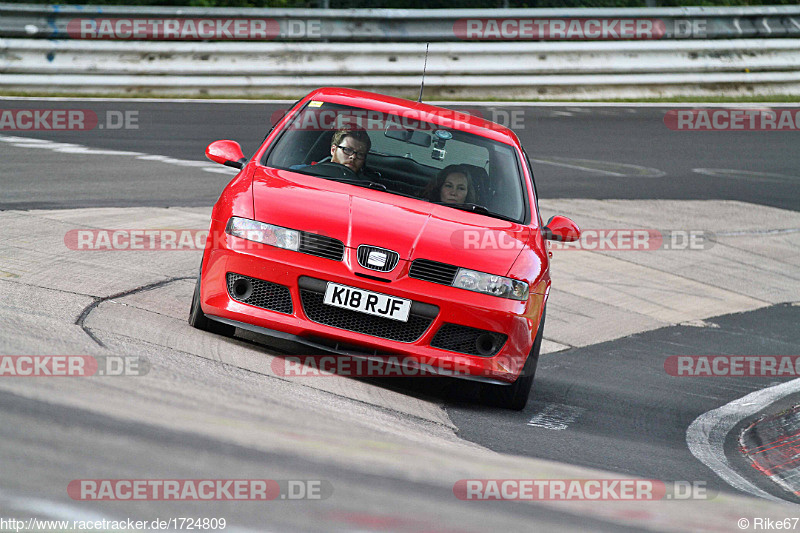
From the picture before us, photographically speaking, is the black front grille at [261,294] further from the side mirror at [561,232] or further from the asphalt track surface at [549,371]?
the side mirror at [561,232]

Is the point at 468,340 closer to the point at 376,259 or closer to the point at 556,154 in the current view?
the point at 376,259

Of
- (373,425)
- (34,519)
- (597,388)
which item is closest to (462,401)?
(597,388)

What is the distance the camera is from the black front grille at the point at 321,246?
570 centimetres

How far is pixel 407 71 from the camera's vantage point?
18.8 metres

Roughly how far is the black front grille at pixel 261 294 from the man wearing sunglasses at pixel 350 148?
1.28 metres

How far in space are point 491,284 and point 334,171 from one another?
1411 millimetres

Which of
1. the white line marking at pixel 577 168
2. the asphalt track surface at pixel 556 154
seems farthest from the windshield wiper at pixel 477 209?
the white line marking at pixel 577 168

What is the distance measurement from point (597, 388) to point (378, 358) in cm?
200

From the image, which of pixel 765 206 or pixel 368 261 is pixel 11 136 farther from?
pixel 765 206

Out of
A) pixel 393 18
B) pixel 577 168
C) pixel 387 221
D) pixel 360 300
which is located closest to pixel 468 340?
pixel 360 300

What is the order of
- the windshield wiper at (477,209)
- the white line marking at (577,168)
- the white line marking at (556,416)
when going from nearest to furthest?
the white line marking at (556,416) → the windshield wiper at (477,209) → the white line marking at (577,168)

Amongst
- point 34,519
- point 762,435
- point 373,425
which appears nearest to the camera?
point 34,519

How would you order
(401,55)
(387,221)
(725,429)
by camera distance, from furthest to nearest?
(401,55), (725,429), (387,221)

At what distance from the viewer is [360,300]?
5617 mm
